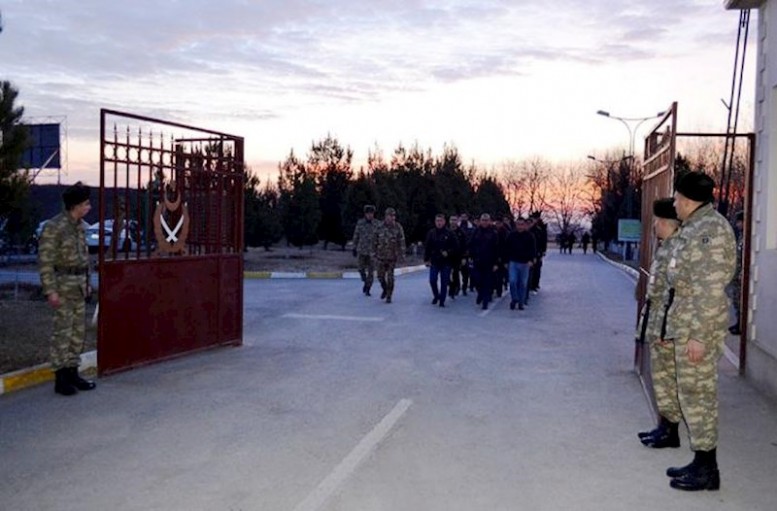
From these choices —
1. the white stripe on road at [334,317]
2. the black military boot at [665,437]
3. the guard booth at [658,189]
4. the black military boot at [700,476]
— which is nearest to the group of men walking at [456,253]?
the white stripe on road at [334,317]

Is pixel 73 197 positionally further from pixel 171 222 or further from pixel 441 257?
pixel 441 257

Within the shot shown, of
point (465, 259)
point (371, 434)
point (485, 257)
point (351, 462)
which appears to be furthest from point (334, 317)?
point (351, 462)

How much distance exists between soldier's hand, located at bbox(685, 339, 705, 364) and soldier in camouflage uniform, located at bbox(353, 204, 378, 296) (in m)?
12.3

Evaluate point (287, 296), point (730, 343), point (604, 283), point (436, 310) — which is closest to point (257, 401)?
point (730, 343)

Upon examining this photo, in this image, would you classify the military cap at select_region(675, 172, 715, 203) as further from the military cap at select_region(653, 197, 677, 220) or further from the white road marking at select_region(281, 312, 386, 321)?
the white road marking at select_region(281, 312, 386, 321)

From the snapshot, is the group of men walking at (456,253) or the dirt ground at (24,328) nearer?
the dirt ground at (24,328)

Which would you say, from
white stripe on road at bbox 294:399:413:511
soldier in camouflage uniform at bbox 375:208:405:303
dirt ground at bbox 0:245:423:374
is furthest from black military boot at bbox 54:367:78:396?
soldier in camouflage uniform at bbox 375:208:405:303

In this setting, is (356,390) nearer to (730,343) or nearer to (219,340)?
(219,340)

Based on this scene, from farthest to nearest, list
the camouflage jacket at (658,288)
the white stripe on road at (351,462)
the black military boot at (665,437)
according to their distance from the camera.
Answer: the black military boot at (665,437), the camouflage jacket at (658,288), the white stripe on road at (351,462)

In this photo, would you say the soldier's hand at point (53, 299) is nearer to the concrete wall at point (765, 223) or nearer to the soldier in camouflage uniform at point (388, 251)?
the concrete wall at point (765, 223)

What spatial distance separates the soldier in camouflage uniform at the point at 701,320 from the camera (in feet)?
17.3

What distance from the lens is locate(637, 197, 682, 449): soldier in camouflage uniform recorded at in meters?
6.19

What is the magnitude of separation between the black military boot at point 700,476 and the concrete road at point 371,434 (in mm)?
69

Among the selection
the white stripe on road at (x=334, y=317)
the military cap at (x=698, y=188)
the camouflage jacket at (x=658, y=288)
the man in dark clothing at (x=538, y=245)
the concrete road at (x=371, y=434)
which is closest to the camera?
the concrete road at (x=371, y=434)
